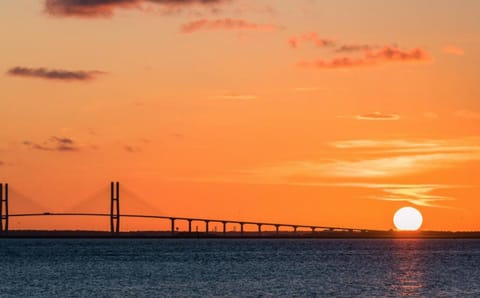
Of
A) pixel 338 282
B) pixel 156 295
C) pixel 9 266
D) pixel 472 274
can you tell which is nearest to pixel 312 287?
pixel 338 282

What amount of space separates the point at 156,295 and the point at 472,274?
3407 centimetres

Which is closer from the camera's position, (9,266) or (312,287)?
(312,287)

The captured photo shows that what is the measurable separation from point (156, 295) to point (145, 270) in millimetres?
31701

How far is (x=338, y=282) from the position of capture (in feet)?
296

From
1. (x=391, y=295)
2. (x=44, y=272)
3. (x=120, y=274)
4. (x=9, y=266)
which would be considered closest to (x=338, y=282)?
(x=391, y=295)

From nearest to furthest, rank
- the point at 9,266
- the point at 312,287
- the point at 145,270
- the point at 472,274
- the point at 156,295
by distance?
the point at 156,295 → the point at 312,287 → the point at 472,274 → the point at 145,270 → the point at 9,266

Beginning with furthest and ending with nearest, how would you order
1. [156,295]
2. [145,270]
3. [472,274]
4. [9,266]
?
[9,266] < [145,270] < [472,274] < [156,295]

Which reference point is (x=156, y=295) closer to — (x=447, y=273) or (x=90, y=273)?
(x=90, y=273)

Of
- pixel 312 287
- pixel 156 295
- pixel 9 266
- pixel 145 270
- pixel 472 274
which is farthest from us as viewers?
pixel 9 266

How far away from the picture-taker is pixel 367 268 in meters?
113

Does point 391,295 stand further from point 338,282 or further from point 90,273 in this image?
point 90,273

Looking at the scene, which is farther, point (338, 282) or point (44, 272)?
point (44, 272)

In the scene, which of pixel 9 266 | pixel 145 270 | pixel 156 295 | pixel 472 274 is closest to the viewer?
pixel 156 295

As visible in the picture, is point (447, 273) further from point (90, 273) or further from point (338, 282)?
point (90, 273)
